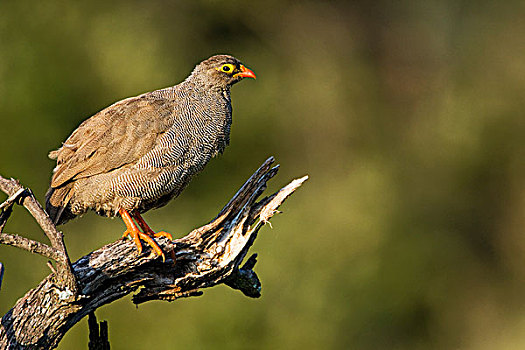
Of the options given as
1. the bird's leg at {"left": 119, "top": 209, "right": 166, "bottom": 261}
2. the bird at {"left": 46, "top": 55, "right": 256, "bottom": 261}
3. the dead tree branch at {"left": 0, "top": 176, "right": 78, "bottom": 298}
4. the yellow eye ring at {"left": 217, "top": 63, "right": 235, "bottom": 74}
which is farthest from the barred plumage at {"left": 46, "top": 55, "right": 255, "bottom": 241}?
the dead tree branch at {"left": 0, "top": 176, "right": 78, "bottom": 298}

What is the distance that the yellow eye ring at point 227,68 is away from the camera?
343 inches

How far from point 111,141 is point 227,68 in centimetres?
147

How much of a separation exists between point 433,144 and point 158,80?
8011mm

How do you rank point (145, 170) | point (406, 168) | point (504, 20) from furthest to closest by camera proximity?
point (504, 20), point (406, 168), point (145, 170)

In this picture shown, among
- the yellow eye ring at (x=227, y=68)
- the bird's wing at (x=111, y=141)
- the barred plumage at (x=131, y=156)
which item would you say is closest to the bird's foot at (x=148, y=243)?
the barred plumage at (x=131, y=156)

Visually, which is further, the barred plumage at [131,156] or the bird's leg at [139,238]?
the barred plumage at [131,156]

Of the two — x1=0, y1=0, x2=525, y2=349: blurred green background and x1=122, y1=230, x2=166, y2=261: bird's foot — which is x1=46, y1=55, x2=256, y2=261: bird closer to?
x1=122, y1=230, x2=166, y2=261: bird's foot

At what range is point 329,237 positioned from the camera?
19.8m

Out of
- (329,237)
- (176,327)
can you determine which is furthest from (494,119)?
(176,327)

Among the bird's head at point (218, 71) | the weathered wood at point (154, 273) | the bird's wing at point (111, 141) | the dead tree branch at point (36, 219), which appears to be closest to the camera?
the dead tree branch at point (36, 219)

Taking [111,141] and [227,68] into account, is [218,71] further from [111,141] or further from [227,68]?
[111,141]

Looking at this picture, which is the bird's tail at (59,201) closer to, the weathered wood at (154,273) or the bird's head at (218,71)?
the weathered wood at (154,273)

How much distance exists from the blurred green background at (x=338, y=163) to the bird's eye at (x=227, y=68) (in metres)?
8.80

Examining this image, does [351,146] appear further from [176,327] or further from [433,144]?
[176,327]
